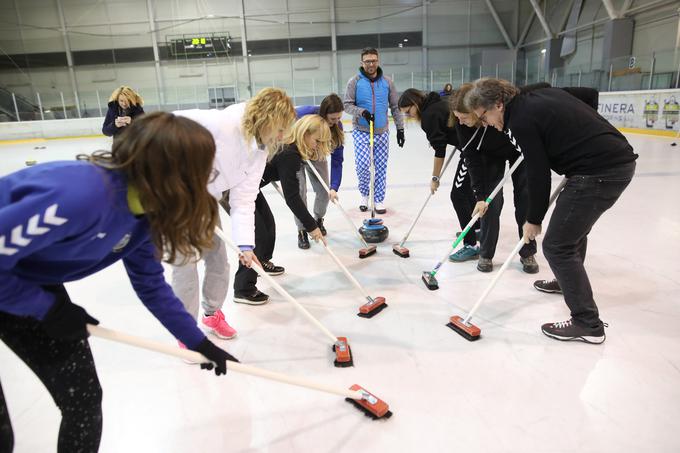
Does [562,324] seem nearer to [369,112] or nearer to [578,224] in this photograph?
[578,224]

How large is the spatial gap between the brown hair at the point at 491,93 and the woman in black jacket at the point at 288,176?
1.02 m

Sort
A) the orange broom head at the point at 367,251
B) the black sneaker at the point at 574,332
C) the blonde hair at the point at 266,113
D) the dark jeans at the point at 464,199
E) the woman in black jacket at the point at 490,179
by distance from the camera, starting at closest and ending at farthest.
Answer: the blonde hair at the point at 266,113
the black sneaker at the point at 574,332
the woman in black jacket at the point at 490,179
the dark jeans at the point at 464,199
the orange broom head at the point at 367,251

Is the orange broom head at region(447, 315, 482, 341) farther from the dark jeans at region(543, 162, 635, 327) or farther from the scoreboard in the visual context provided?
the scoreboard

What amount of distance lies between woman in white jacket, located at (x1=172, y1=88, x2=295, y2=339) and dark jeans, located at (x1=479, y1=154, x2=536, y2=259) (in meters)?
1.49

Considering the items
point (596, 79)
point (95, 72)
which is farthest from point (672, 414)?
point (95, 72)

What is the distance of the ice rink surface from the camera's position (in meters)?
1.54

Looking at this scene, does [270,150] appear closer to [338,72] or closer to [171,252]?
[171,252]

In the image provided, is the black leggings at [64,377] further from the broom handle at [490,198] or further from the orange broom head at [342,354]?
the broom handle at [490,198]

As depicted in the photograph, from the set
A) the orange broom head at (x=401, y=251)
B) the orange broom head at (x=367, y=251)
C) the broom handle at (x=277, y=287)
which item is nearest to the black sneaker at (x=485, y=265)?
the orange broom head at (x=401, y=251)

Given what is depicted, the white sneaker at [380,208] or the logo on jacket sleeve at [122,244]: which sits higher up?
the logo on jacket sleeve at [122,244]

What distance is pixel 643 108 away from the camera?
30.8 ft

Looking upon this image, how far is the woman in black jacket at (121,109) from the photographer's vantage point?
14.7 ft

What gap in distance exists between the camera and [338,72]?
1784 centimetres

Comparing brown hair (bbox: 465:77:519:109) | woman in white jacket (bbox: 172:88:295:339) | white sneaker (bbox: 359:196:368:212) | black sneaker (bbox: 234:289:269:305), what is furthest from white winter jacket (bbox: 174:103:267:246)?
white sneaker (bbox: 359:196:368:212)
